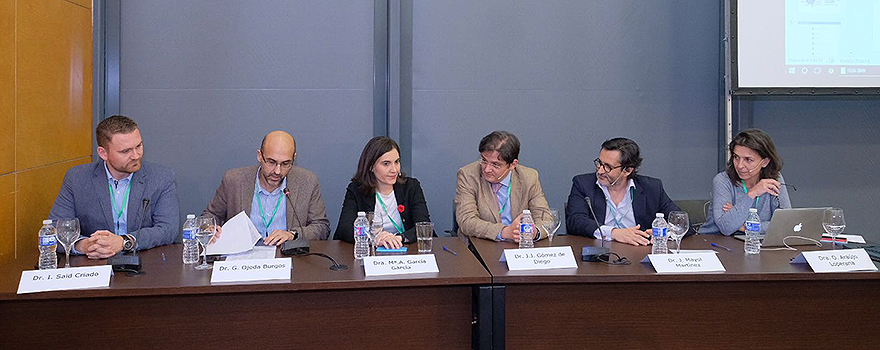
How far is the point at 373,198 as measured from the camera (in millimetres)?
3223

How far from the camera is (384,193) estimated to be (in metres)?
3.27

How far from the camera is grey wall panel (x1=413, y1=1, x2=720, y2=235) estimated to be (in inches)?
168

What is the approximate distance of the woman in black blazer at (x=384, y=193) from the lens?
123 inches

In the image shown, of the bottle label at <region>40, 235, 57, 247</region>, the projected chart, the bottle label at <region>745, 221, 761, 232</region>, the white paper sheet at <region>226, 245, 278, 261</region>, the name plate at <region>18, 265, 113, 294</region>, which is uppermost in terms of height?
the projected chart

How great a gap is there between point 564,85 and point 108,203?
106 inches

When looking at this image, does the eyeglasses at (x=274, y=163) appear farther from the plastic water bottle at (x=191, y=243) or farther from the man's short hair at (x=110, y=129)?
the plastic water bottle at (x=191, y=243)

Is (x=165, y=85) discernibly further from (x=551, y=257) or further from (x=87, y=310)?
(x=551, y=257)

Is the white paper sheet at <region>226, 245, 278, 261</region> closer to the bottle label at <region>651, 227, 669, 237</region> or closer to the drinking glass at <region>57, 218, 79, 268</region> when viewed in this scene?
the drinking glass at <region>57, 218, 79, 268</region>

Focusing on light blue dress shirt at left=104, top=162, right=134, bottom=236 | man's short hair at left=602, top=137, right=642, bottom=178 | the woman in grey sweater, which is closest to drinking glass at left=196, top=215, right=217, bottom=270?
light blue dress shirt at left=104, top=162, right=134, bottom=236

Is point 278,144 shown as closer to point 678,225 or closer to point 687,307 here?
point 678,225

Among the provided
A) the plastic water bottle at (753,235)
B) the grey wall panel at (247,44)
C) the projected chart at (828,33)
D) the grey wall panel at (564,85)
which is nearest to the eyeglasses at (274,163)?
the grey wall panel at (247,44)

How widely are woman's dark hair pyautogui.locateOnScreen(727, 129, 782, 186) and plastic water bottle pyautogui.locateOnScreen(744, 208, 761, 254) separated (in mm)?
627

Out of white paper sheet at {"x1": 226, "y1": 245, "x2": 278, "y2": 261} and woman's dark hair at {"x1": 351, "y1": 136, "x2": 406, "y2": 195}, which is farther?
woman's dark hair at {"x1": 351, "y1": 136, "x2": 406, "y2": 195}

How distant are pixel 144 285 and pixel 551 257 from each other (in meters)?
1.30
